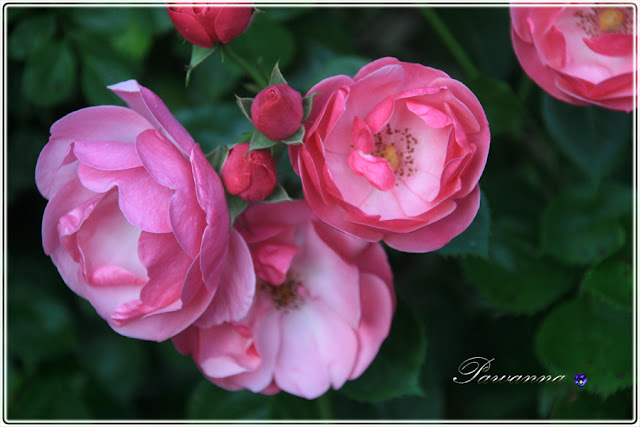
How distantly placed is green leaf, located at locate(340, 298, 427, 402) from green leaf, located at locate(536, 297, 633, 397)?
0.20 m

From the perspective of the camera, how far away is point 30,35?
36.8 inches

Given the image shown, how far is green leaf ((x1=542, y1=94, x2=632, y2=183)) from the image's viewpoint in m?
0.87

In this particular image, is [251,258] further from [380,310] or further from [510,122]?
[510,122]

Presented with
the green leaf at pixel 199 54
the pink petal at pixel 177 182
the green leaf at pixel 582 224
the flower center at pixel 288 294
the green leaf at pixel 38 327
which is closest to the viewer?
the pink petal at pixel 177 182

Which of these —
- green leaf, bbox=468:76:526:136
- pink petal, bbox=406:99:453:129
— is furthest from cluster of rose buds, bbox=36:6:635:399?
green leaf, bbox=468:76:526:136

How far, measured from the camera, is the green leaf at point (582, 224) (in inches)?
36.0

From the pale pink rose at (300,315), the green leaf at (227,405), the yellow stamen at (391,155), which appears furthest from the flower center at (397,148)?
the green leaf at (227,405)

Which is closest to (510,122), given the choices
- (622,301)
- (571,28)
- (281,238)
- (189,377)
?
(571,28)

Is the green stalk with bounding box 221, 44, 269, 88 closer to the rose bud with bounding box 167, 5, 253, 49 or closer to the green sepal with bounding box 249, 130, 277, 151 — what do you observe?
the rose bud with bounding box 167, 5, 253, 49

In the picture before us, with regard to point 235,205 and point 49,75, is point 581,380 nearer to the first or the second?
point 235,205

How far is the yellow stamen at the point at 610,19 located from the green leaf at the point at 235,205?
539 mm

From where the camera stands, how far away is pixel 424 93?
64 cm

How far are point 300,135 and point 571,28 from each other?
0.43m

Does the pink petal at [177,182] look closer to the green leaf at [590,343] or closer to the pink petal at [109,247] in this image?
the pink petal at [109,247]
